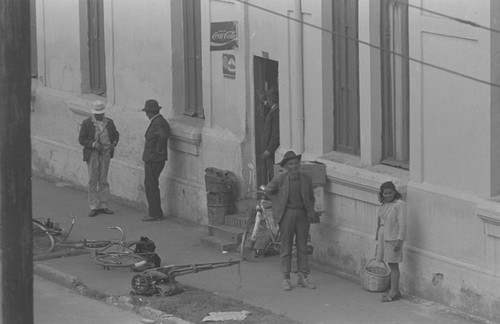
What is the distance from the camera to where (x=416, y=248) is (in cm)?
1435

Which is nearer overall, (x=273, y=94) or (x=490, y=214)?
(x=490, y=214)

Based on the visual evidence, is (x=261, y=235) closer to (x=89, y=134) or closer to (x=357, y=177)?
(x=357, y=177)

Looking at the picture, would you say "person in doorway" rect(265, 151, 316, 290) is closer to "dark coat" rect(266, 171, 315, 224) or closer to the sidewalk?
"dark coat" rect(266, 171, 315, 224)

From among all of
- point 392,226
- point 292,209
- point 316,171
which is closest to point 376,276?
point 392,226

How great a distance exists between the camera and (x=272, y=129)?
56.4ft

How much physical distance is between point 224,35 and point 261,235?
3.07 meters

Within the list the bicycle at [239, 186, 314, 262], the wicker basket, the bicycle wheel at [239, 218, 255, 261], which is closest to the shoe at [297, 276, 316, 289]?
the wicker basket

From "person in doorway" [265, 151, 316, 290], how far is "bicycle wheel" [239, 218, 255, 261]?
1.43 m

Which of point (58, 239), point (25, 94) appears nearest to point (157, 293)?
point (58, 239)

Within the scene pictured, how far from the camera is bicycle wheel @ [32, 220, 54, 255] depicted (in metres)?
16.9

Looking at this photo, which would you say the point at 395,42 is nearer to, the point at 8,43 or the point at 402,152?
the point at 402,152

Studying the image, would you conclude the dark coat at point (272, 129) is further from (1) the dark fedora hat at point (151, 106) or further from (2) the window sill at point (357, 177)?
(1) the dark fedora hat at point (151, 106)

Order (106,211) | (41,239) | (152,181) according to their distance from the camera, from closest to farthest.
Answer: (41,239)
(152,181)
(106,211)

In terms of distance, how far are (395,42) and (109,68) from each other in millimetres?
7115
